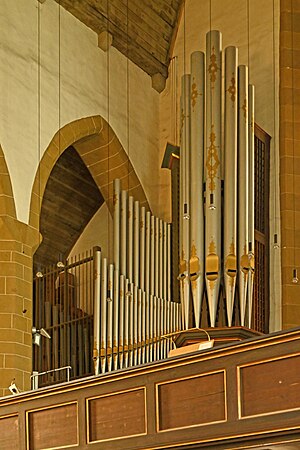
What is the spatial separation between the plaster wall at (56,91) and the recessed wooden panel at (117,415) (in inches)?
192

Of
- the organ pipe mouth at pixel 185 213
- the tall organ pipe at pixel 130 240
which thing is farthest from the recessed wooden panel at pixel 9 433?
the tall organ pipe at pixel 130 240

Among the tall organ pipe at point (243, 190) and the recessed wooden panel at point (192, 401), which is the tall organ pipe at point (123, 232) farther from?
the recessed wooden panel at point (192, 401)

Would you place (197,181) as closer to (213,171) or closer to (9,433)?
(213,171)

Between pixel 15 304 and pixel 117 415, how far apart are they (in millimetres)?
4420

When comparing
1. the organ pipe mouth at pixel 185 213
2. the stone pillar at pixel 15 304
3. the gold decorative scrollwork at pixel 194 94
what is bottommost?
the stone pillar at pixel 15 304

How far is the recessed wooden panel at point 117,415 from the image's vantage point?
834 cm

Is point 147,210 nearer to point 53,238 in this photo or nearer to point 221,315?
point 53,238

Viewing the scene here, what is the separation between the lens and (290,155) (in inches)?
565

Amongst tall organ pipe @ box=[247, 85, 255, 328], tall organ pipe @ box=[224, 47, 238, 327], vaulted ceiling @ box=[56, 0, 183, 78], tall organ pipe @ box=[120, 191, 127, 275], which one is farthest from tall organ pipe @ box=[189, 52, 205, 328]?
vaulted ceiling @ box=[56, 0, 183, 78]

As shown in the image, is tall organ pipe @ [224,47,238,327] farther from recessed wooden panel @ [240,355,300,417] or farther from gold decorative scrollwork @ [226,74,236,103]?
recessed wooden panel @ [240,355,300,417]

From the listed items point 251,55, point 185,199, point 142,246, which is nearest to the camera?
point 185,199

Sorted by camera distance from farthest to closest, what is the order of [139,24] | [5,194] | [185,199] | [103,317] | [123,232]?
1. [139,24]
2. [123,232]
3. [103,317]
4. [5,194]
5. [185,199]

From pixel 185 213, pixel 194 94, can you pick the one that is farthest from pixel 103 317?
pixel 194 94

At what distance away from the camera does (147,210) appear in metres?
15.6
